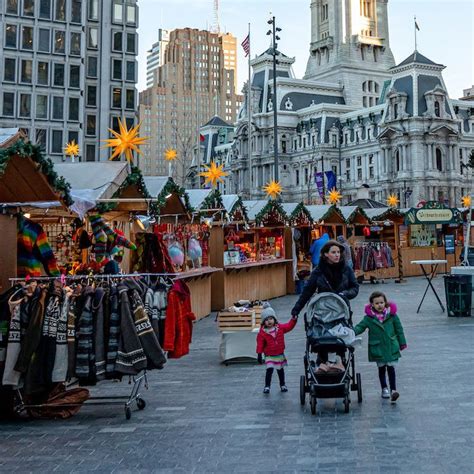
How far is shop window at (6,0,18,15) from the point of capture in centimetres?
5575

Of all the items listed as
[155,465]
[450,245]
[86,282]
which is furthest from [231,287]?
[450,245]

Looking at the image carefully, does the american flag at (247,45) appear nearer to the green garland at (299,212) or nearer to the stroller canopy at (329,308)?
the green garland at (299,212)

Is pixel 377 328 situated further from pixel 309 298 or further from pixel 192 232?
pixel 192 232

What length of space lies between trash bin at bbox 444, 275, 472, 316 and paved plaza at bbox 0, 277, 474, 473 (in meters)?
6.09

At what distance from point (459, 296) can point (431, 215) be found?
15.6 metres

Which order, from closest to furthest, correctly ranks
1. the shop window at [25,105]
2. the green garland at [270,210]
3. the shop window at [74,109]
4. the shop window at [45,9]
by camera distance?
the green garland at [270,210] → the shop window at [25,105] → the shop window at [45,9] → the shop window at [74,109]

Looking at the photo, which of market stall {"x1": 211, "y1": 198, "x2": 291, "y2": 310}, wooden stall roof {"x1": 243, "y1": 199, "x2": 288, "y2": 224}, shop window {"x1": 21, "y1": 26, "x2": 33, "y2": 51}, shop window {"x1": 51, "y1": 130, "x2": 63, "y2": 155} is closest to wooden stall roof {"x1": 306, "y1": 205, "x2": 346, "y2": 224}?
market stall {"x1": 211, "y1": 198, "x2": 291, "y2": 310}

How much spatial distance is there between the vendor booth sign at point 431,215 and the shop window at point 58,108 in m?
37.2

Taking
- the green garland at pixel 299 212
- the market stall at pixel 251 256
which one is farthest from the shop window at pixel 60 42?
the market stall at pixel 251 256

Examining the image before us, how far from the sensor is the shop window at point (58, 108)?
57.5 metres

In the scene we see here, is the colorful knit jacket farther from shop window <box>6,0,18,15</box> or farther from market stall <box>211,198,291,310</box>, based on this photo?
shop window <box>6,0,18,15</box>

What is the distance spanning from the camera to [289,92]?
340ft

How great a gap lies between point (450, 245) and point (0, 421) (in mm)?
30657

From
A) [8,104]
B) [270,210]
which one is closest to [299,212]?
[270,210]
